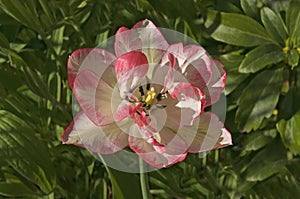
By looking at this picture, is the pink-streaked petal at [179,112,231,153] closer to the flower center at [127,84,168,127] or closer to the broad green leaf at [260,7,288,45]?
the flower center at [127,84,168,127]

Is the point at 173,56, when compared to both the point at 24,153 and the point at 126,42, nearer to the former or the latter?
the point at 126,42

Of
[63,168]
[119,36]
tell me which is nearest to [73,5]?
[63,168]

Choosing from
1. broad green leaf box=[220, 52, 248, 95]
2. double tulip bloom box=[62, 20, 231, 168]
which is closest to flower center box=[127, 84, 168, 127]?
double tulip bloom box=[62, 20, 231, 168]

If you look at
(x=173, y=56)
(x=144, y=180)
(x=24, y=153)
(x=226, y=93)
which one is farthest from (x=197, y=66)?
(x=226, y=93)

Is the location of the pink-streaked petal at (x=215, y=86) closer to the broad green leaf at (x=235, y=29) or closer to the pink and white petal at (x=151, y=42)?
the pink and white petal at (x=151, y=42)

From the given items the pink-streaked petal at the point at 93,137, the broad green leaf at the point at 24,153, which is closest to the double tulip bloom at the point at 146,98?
the pink-streaked petal at the point at 93,137

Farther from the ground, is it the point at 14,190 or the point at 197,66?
the point at 197,66

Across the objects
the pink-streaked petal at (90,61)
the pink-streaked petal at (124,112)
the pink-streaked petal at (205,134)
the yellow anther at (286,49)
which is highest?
the pink-streaked petal at (90,61)
